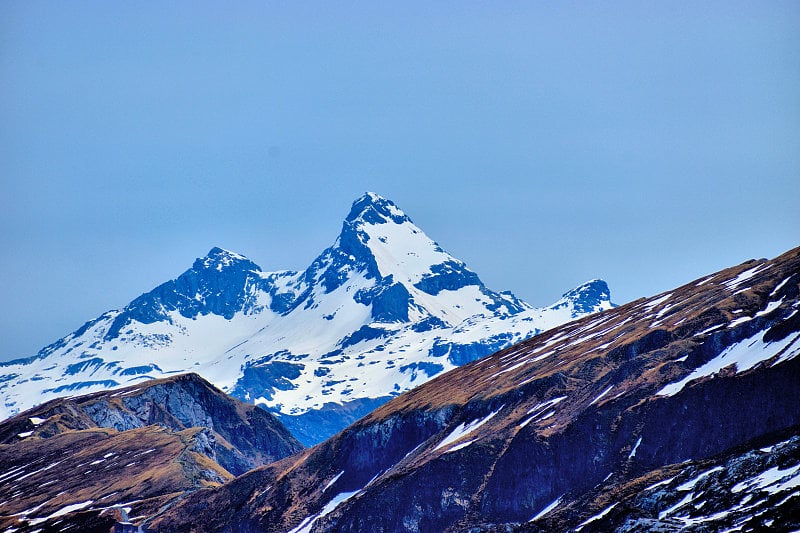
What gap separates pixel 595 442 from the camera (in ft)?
443

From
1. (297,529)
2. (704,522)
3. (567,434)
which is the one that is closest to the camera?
(704,522)

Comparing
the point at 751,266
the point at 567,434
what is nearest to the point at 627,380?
the point at 567,434

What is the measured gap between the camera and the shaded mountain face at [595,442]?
89.7m

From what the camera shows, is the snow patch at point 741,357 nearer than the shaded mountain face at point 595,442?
No

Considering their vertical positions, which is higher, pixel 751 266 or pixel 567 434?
pixel 751 266

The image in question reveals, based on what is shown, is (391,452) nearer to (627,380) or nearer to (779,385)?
(627,380)

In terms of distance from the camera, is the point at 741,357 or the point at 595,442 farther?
the point at 595,442

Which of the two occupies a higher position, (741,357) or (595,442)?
(741,357)

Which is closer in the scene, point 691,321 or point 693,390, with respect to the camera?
point 693,390

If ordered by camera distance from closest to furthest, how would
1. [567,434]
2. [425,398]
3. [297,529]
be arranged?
[567,434] < [297,529] < [425,398]

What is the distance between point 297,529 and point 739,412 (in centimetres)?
7177

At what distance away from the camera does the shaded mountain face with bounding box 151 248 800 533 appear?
89.7 meters

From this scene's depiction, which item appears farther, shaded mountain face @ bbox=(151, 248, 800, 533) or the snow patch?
the snow patch

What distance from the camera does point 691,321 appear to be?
15000cm
